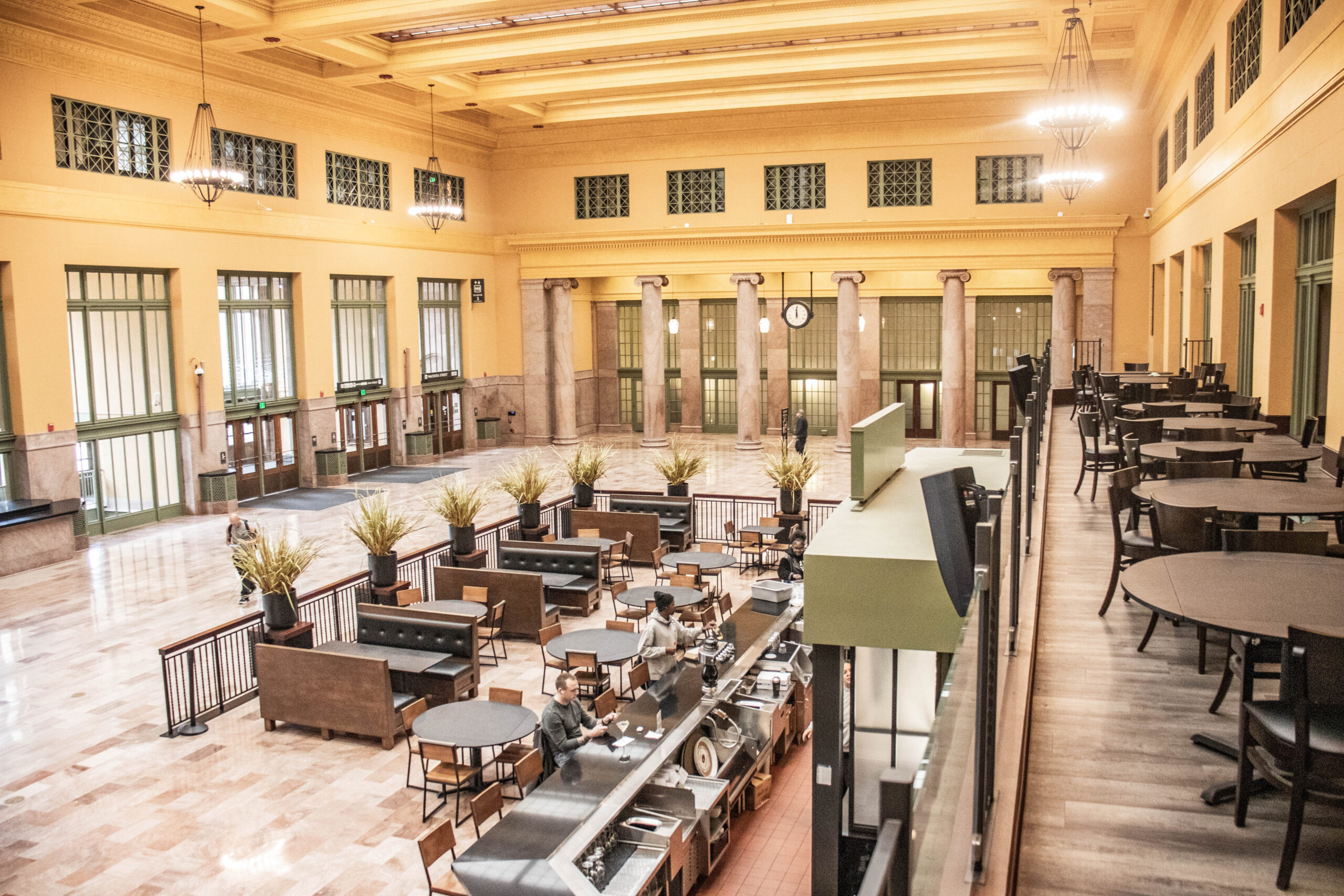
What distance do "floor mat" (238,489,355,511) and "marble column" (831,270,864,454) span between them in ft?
43.0

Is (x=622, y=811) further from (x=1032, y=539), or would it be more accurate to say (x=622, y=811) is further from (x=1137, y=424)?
(x=1137, y=424)

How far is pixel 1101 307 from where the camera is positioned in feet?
84.7

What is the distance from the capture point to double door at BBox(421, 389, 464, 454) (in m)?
28.7

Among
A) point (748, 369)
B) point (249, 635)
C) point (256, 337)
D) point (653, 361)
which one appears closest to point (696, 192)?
point (653, 361)

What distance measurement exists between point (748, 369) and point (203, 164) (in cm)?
1498

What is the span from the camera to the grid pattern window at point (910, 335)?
3089 cm

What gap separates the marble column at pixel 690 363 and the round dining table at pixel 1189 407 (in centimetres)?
2204

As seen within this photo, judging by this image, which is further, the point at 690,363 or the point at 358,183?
the point at 690,363

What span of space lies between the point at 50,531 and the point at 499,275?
16437 mm

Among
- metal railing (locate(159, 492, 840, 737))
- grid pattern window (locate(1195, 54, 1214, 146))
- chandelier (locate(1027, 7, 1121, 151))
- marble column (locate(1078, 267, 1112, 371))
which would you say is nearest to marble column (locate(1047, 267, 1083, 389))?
marble column (locate(1078, 267, 1112, 371))

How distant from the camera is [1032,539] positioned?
7133mm

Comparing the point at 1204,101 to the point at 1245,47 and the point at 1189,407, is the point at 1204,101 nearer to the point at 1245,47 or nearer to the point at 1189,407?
the point at 1245,47

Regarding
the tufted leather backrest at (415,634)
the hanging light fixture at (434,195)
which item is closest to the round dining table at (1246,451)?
the tufted leather backrest at (415,634)

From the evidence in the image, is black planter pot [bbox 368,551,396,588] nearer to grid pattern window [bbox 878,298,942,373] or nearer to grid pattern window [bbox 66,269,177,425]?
grid pattern window [bbox 66,269,177,425]
